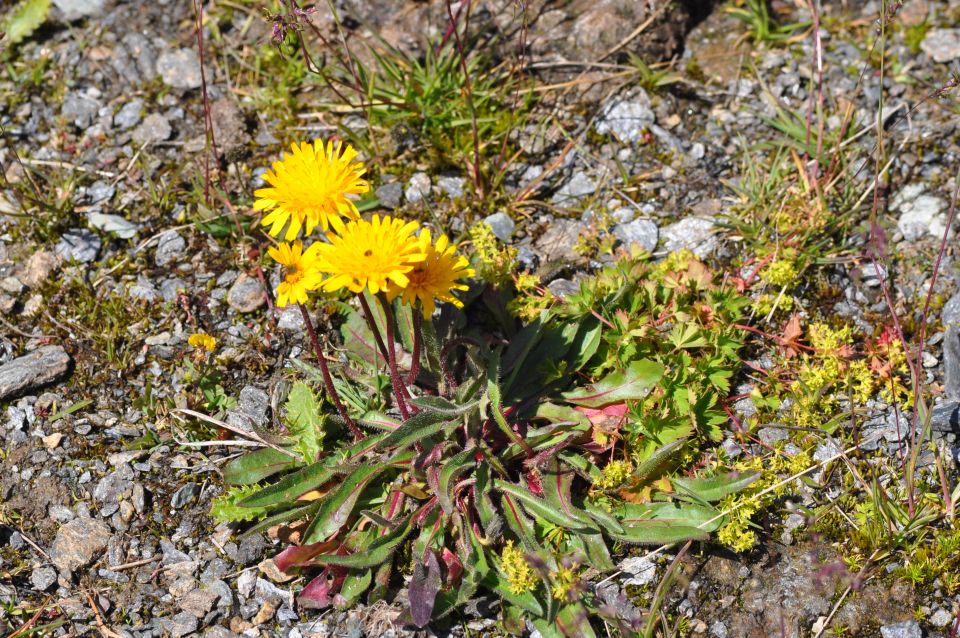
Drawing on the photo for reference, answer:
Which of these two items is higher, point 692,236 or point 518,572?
point 692,236

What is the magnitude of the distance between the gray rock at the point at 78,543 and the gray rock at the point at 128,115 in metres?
2.40

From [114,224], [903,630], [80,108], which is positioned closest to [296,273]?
[114,224]

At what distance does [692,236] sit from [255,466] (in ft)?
7.87

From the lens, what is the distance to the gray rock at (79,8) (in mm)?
5129

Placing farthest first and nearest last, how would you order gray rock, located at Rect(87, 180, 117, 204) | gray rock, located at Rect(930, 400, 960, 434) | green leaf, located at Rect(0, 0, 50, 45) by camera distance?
1. green leaf, located at Rect(0, 0, 50, 45)
2. gray rock, located at Rect(87, 180, 117, 204)
3. gray rock, located at Rect(930, 400, 960, 434)

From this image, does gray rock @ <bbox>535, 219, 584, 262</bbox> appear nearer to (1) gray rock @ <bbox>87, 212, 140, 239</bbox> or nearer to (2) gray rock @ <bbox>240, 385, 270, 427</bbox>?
(2) gray rock @ <bbox>240, 385, 270, 427</bbox>

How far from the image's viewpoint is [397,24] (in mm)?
4895

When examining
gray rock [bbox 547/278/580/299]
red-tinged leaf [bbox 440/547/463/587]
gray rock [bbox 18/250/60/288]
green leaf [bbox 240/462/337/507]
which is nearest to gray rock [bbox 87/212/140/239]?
gray rock [bbox 18/250/60/288]

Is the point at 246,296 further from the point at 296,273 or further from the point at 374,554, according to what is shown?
the point at 374,554

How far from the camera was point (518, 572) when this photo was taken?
2.98 meters

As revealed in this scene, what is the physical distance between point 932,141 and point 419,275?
3.12m

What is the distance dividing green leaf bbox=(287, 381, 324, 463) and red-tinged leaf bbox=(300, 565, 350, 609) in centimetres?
48

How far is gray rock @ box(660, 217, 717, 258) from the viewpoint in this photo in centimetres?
412

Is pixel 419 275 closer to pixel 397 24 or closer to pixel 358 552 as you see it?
pixel 358 552
